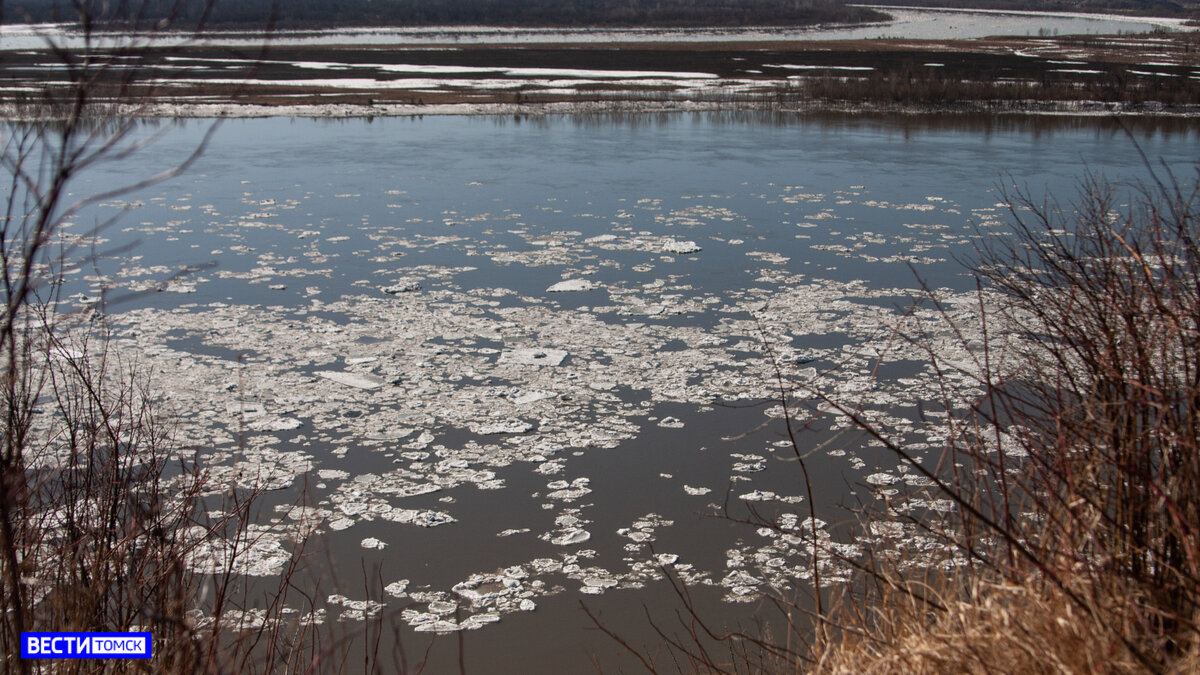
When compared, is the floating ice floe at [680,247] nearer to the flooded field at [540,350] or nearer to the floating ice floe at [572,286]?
the flooded field at [540,350]

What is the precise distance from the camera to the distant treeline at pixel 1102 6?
78244 mm

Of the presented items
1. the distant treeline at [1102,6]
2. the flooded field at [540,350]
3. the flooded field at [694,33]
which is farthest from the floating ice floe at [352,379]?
the distant treeline at [1102,6]

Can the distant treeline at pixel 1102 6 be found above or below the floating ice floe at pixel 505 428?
above

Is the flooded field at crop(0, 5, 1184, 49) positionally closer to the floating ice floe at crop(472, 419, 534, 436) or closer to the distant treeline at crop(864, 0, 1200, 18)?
the distant treeline at crop(864, 0, 1200, 18)

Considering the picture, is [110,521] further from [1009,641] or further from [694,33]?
[694,33]

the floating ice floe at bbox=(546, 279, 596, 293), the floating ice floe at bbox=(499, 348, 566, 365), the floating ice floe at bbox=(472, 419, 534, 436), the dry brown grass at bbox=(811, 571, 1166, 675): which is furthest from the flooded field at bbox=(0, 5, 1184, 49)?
the dry brown grass at bbox=(811, 571, 1166, 675)

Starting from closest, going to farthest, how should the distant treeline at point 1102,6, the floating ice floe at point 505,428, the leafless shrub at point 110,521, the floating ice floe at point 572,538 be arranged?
the leafless shrub at point 110,521 → the floating ice floe at point 572,538 → the floating ice floe at point 505,428 → the distant treeline at point 1102,6

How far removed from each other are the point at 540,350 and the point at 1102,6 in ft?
310

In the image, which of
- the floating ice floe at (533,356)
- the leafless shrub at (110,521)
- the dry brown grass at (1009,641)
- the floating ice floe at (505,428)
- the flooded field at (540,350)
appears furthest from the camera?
the floating ice floe at (533,356)

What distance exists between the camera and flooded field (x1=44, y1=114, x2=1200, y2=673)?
5.11 metres

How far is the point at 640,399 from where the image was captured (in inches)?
278

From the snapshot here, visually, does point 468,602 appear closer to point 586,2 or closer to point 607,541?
point 607,541

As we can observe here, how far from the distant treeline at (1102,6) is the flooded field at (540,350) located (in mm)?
74212

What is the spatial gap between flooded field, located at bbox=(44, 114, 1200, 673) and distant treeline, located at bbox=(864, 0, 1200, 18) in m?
74.2
